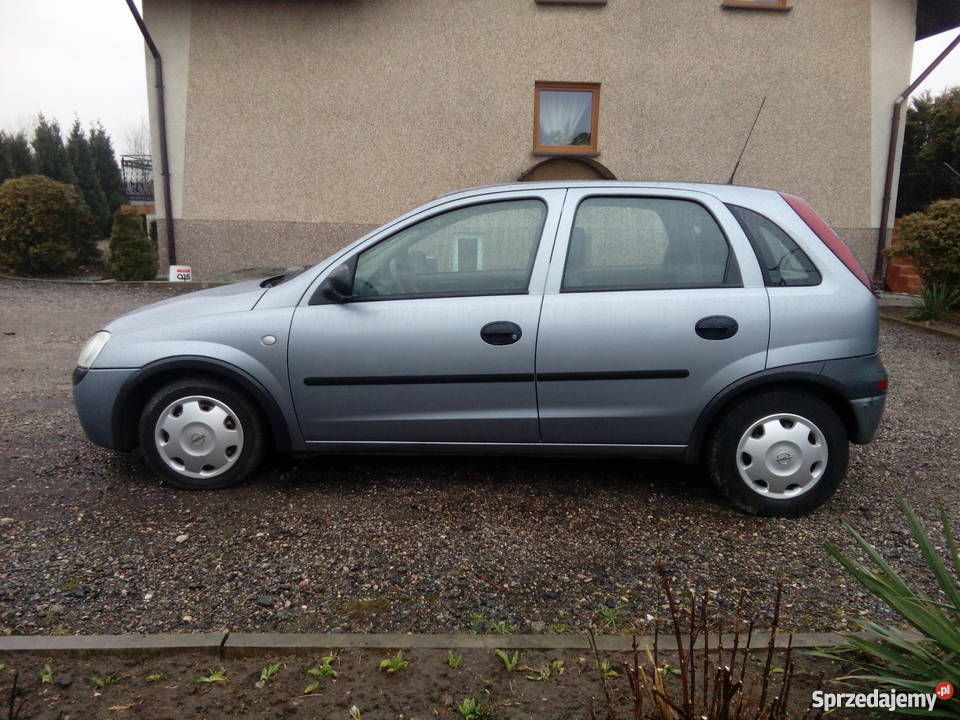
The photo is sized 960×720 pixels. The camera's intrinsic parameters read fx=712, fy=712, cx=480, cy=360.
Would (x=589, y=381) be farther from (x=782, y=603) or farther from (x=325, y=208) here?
(x=325, y=208)

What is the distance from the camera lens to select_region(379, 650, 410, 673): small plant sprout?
90.1 inches

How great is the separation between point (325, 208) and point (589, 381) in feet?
31.2

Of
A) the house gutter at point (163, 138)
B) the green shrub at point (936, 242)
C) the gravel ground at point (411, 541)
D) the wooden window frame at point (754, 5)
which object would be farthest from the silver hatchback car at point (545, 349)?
the wooden window frame at point (754, 5)

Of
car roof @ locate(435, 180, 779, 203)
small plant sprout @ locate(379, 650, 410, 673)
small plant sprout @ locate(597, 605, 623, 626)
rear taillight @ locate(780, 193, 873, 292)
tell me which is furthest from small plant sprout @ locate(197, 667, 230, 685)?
rear taillight @ locate(780, 193, 873, 292)

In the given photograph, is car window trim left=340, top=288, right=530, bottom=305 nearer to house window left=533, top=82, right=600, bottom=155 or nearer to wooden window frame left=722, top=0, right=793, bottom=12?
house window left=533, top=82, right=600, bottom=155

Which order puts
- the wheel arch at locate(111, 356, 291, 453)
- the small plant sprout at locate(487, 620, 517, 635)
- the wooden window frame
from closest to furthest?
the small plant sprout at locate(487, 620, 517, 635) → the wheel arch at locate(111, 356, 291, 453) → the wooden window frame

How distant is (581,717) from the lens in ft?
A: 6.89

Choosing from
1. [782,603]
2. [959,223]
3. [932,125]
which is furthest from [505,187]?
[932,125]

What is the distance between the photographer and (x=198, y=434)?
3.73 m

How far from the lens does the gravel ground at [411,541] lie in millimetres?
2732

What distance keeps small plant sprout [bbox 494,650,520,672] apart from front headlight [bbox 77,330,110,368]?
8.79 feet

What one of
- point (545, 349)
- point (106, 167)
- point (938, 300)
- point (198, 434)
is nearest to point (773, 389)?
point (545, 349)

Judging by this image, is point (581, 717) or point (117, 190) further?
point (117, 190)

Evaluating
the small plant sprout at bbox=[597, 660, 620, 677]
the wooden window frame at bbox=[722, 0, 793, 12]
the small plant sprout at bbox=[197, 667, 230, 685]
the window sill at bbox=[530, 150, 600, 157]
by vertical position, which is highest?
the wooden window frame at bbox=[722, 0, 793, 12]
